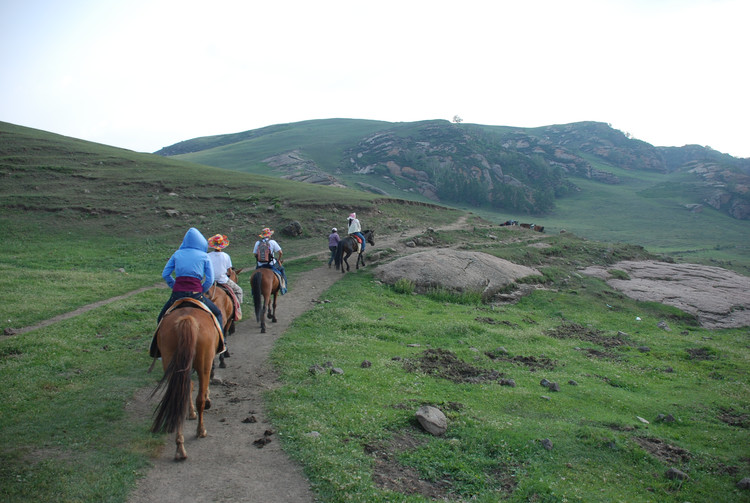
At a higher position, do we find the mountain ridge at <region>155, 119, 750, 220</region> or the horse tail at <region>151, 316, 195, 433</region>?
the mountain ridge at <region>155, 119, 750, 220</region>

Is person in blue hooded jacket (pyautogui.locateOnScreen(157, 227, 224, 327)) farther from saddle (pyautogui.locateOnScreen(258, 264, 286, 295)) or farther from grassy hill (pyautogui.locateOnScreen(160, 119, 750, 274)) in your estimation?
grassy hill (pyautogui.locateOnScreen(160, 119, 750, 274))

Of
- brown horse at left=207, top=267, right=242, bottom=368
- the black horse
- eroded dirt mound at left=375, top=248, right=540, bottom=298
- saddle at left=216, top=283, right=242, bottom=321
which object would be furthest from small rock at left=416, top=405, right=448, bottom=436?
the black horse

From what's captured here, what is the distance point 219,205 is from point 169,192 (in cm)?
501

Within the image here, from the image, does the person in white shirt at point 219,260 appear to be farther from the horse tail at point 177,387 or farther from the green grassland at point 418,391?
the horse tail at point 177,387

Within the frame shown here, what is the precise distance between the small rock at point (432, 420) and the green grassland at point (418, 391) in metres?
0.20

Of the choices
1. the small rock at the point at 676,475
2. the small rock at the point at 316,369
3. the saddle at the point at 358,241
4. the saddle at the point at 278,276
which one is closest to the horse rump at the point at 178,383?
the small rock at the point at 316,369

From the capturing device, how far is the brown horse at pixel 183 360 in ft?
22.9

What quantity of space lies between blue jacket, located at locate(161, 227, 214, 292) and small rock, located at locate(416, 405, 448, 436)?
4994mm

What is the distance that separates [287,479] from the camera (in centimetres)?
650

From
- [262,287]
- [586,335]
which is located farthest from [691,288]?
[262,287]

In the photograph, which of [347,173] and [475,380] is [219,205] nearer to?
[475,380]

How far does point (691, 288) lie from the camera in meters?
26.5

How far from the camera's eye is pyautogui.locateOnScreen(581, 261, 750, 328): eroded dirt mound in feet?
74.5

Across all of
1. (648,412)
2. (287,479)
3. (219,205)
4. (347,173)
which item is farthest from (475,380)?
(347,173)
